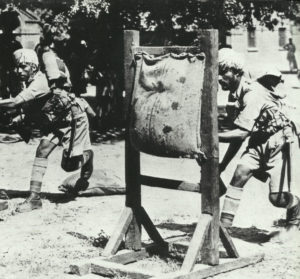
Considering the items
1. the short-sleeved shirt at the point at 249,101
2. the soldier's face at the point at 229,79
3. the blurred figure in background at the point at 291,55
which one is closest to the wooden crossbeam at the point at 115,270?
the short-sleeved shirt at the point at 249,101

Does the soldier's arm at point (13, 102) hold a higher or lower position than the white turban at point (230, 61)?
lower

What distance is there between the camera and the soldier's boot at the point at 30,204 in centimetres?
799

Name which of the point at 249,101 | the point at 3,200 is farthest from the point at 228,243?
the point at 3,200

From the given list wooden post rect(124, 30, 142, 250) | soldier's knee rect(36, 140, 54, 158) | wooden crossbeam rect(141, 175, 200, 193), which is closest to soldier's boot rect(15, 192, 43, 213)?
soldier's knee rect(36, 140, 54, 158)

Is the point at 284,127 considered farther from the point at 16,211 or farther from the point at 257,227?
the point at 16,211

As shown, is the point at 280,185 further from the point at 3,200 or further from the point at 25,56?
the point at 3,200

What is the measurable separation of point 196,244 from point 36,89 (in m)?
3.42

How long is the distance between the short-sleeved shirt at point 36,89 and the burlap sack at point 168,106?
2560 mm

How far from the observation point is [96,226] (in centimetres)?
738

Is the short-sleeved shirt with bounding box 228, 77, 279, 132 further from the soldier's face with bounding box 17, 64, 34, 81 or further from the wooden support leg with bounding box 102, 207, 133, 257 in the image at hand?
the soldier's face with bounding box 17, 64, 34, 81

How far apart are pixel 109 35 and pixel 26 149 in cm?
277

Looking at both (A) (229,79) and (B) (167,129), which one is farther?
(A) (229,79)

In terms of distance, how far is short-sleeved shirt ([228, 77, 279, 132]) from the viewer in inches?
247

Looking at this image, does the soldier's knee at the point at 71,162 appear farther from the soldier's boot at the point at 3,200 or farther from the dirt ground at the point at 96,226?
the soldier's boot at the point at 3,200
